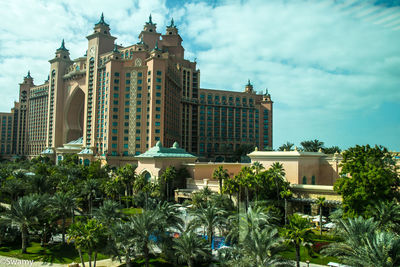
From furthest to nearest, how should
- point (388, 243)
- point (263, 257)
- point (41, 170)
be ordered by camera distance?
point (41, 170), point (263, 257), point (388, 243)

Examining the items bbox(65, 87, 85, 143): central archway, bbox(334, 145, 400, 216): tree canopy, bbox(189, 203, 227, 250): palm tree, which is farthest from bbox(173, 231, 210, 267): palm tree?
bbox(65, 87, 85, 143): central archway

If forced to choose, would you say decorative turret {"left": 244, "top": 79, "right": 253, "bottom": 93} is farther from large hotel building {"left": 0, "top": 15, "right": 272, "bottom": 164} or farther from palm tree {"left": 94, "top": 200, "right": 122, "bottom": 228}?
palm tree {"left": 94, "top": 200, "right": 122, "bottom": 228}

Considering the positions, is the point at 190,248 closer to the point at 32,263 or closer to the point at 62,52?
the point at 32,263

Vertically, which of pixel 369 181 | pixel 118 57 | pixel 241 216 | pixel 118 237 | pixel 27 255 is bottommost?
pixel 27 255

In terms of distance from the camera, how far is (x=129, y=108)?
313ft

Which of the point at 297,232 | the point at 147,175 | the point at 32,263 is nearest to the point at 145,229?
the point at 297,232

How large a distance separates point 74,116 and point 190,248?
405 ft

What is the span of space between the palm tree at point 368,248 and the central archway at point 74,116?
127 metres

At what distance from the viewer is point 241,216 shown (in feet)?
97.8

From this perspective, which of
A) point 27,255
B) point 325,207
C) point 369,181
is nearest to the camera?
point 369,181

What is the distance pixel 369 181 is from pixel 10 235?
44.6 metres

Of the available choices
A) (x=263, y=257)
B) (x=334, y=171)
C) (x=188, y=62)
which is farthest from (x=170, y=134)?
(x=263, y=257)

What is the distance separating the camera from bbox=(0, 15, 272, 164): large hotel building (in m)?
94.0

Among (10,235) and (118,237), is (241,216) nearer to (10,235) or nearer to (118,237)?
(118,237)
